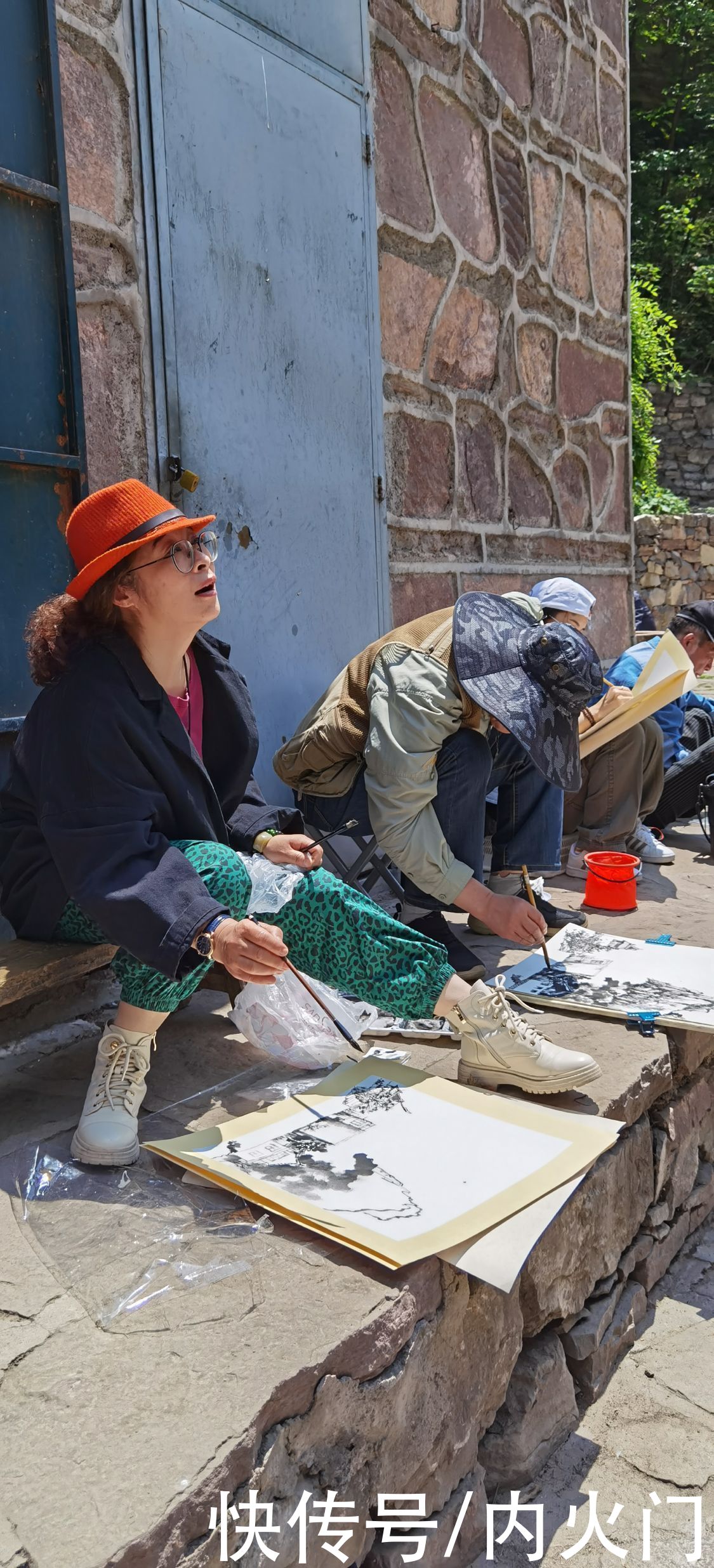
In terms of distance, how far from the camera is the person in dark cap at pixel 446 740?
2764 mm

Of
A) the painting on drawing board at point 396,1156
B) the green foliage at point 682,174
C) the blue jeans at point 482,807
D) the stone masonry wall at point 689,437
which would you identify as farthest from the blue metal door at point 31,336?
the green foliage at point 682,174

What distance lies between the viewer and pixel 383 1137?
1.98 metres

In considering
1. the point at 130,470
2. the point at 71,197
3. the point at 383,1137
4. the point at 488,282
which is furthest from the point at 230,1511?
the point at 488,282

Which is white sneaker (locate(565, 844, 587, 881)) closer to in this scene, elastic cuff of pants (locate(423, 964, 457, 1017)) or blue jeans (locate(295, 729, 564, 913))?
blue jeans (locate(295, 729, 564, 913))

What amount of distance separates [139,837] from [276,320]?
1977 millimetres

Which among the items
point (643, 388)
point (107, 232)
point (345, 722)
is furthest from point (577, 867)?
point (643, 388)

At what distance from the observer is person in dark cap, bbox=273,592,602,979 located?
2.76 meters

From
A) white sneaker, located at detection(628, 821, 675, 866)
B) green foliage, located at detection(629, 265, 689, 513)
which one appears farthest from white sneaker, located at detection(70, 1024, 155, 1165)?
green foliage, located at detection(629, 265, 689, 513)

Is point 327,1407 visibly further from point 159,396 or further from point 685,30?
point 685,30

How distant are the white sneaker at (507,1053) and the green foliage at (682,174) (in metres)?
18.1

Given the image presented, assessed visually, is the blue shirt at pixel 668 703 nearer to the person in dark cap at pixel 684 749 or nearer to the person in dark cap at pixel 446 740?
the person in dark cap at pixel 684 749

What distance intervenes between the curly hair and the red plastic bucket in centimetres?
191

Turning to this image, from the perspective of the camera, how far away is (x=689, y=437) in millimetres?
18016

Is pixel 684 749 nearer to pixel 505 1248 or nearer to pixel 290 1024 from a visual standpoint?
pixel 290 1024
